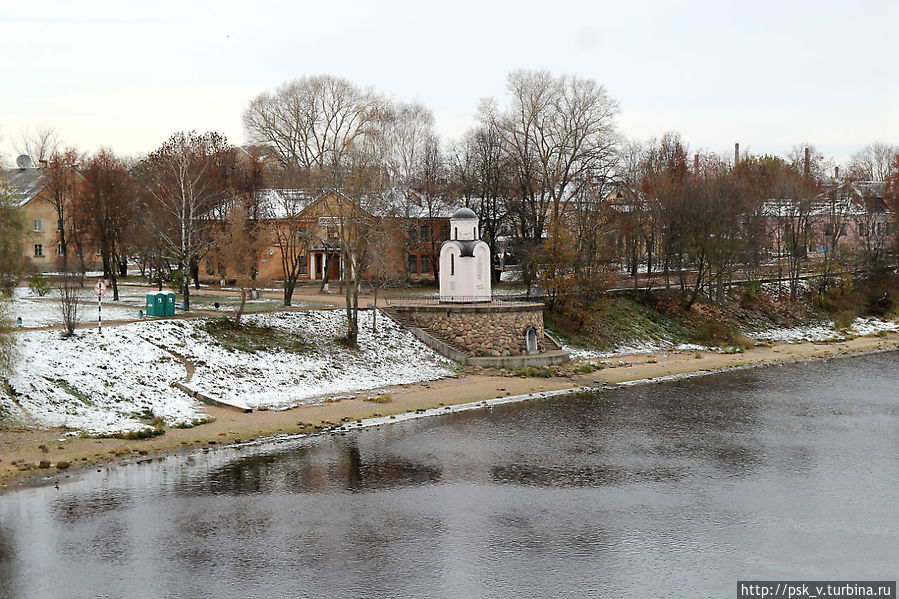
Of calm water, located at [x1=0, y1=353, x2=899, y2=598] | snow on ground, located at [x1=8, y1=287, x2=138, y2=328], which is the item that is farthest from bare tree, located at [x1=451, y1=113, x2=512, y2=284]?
calm water, located at [x1=0, y1=353, x2=899, y2=598]

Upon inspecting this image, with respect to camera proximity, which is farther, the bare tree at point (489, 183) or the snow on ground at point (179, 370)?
the bare tree at point (489, 183)

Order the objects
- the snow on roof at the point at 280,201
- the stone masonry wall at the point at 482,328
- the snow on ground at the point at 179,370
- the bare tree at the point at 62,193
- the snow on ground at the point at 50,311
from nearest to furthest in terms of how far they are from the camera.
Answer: the snow on ground at the point at 179,370 → the snow on ground at the point at 50,311 → the stone masonry wall at the point at 482,328 → the snow on roof at the point at 280,201 → the bare tree at the point at 62,193

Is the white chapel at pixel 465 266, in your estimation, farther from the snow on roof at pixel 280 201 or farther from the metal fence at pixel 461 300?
the snow on roof at pixel 280 201

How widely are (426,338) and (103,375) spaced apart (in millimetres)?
17627

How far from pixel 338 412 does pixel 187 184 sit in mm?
23554

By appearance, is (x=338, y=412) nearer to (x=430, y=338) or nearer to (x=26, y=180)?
(x=430, y=338)

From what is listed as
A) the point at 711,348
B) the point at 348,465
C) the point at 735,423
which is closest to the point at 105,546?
the point at 348,465

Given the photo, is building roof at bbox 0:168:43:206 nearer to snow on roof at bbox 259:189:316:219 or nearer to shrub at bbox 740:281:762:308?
snow on roof at bbox 259:189:316:219

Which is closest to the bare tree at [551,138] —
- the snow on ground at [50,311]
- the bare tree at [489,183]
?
the bare tree at [489,183]

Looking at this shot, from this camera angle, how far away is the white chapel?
1784 inches

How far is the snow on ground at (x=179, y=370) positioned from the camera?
2800cm

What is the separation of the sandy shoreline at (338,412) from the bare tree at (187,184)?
15510 mm

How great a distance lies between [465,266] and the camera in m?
45.5

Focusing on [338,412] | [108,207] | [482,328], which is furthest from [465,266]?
[108,207]
